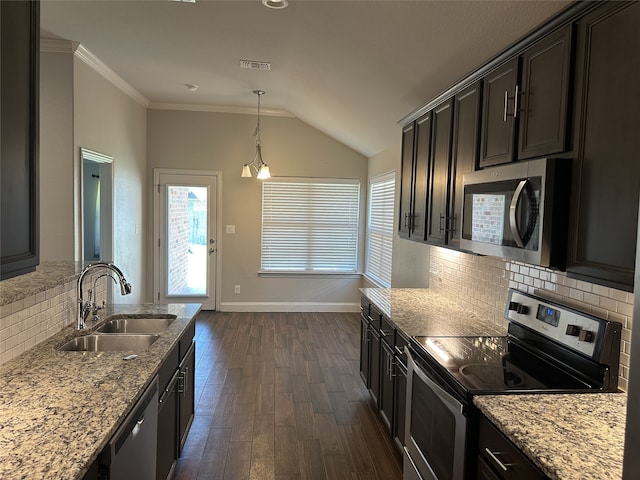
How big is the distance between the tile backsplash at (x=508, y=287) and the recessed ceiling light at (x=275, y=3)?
209 centimetres

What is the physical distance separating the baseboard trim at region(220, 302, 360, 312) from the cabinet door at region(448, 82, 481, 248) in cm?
424

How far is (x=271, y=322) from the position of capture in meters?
6.04

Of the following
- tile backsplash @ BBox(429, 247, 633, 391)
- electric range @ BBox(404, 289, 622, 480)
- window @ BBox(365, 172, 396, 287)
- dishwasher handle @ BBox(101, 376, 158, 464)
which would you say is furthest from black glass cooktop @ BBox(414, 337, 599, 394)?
window @ BBox(365, 172, 396, 287)

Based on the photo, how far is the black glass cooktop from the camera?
5.67 ft

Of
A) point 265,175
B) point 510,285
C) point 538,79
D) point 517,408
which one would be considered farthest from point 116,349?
point 265,175

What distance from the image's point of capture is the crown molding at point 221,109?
20.2 feet

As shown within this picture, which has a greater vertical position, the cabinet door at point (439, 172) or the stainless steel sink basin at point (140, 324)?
the cabinet door at point (439, 172)

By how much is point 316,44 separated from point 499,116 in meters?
1.80

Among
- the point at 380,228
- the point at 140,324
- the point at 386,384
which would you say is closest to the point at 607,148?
the point at 386,384

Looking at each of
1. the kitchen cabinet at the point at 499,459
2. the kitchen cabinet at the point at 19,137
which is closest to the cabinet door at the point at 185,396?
the kitchen cabinet at the point at 19,137

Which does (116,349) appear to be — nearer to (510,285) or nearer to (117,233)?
(510,285)

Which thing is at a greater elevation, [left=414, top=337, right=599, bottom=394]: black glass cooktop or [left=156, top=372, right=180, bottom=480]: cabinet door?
[left=414, top=337, right=599, bottom=394]: black glass cooktop

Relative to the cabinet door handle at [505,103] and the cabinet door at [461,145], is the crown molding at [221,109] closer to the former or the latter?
the cabinet door at [461,145]

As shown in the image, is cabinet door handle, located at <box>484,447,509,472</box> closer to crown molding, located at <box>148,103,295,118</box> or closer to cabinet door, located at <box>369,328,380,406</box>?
cabinet door, located at <box>369,328,380,406</box>
